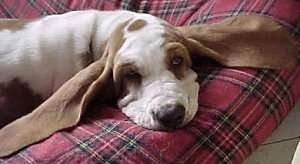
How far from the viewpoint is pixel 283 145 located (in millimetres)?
1363

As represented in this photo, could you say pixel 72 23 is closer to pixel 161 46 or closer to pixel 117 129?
pixel 161 46

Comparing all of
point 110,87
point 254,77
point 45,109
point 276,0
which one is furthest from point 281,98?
point 45,109

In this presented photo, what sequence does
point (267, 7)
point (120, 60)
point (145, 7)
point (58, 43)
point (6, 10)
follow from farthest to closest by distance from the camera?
1. point (6, 10)
2. point (145, 7)
3. point (58, 43)
4. point (267, 7)
5. point (120, 60)

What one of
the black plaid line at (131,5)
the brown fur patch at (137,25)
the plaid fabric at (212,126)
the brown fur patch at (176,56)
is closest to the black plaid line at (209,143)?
the plaid fabric at (212,126)

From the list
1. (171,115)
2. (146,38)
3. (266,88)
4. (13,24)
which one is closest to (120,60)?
(146,38)

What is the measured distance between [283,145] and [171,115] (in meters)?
0.37

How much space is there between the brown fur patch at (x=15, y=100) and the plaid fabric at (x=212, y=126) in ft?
0.79

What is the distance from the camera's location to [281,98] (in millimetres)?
1273

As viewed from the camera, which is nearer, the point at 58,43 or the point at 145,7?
the point at 58,43

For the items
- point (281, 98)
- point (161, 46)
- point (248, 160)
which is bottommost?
point (248, 160)

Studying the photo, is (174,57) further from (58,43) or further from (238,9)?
(58,43)

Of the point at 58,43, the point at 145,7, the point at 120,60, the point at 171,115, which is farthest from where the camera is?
the point at 145,7

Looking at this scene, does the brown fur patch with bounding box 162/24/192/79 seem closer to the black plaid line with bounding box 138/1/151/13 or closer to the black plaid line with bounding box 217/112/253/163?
the black plaid line with bounding box 217/112/253/163

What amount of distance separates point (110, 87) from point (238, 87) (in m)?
0.26
